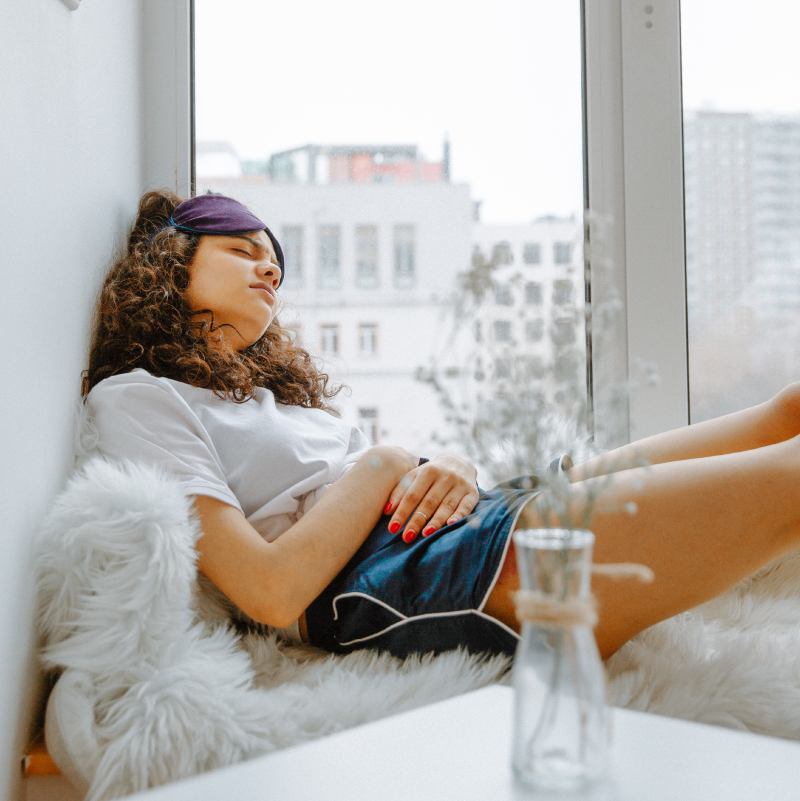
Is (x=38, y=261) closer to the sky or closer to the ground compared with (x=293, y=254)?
closer to the ground

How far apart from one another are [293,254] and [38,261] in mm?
848

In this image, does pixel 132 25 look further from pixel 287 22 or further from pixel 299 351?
pixel 299 351

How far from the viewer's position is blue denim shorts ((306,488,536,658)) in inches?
35.4

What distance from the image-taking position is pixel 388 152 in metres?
1.70

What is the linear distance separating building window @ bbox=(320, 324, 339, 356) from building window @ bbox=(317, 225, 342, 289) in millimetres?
96

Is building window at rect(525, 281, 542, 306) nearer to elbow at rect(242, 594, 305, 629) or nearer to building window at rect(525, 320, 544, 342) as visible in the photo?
building window at rect(525, 320, 544, 342)

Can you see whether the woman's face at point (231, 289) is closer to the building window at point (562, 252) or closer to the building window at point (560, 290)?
the building window at point (562, 252)

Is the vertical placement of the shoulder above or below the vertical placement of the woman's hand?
above

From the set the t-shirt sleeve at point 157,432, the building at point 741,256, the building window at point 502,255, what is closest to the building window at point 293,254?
the t-shirt sleeve at point 157,432

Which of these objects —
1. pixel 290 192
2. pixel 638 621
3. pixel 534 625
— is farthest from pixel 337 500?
pixel 290 192

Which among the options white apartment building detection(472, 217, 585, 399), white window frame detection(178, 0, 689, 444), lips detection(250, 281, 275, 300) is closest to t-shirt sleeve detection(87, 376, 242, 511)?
lips detection(250, 281, 275, 300)

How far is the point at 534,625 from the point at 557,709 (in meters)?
0.05

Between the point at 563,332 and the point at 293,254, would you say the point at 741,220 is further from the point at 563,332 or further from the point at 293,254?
the point at 563,332

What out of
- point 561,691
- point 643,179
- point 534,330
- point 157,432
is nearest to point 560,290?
point 534,330
